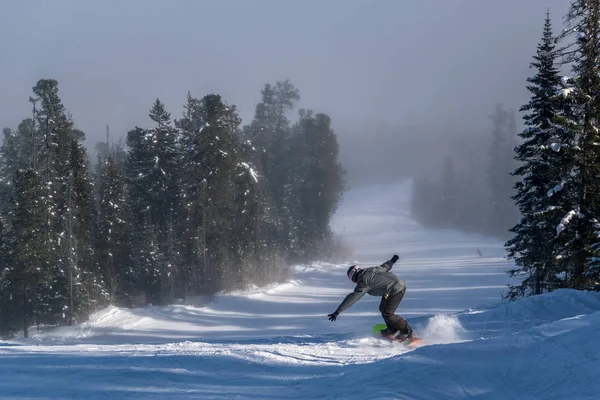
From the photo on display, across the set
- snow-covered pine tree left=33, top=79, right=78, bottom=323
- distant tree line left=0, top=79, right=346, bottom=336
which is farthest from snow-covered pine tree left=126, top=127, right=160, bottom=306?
snow-covered pine tree left=33, top=79, right=78, bottom=323

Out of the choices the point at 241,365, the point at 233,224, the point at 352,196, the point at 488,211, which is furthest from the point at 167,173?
the point at 352,196

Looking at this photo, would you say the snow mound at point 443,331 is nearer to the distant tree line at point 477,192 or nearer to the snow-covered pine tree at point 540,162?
the snow-covered pine tree at point 540,162

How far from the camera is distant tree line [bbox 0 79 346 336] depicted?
110ft

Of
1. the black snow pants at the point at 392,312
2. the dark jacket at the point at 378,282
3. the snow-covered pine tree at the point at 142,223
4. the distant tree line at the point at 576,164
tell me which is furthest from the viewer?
the snow-covered pine tree at the point at 142,223

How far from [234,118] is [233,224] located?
371 inches

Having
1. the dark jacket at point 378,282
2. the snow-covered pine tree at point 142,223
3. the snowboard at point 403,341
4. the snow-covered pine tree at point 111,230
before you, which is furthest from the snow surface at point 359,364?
the snow-covered pine tree at point 142,223

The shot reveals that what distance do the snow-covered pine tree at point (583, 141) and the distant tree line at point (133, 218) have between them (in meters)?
27.8

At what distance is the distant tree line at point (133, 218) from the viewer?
33.6m

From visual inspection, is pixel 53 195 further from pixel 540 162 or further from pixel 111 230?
pixel 540 162

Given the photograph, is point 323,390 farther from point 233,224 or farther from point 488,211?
point 488,211

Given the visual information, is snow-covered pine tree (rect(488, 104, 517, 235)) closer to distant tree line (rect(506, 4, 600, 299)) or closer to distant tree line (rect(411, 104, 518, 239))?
distant tree line (rect(411, 104, 518, 239))

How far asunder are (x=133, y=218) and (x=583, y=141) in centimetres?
3482

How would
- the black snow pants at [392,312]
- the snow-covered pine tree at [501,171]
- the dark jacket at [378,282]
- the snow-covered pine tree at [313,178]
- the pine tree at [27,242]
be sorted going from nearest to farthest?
the dark jacket at [378,282]
the black snow pants at [392,312]
the pine tree at [27,242]
the snow-covered pine tree at [313,178]
the snow-covered pine tree at [501,171]

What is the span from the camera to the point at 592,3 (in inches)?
789
